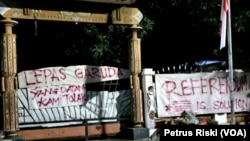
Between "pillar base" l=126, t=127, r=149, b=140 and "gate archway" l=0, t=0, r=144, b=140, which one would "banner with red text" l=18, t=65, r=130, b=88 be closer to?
"gate archway" l=0, t=0, r=144, b=140

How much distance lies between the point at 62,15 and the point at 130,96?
9.69 ft

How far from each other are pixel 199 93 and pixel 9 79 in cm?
575

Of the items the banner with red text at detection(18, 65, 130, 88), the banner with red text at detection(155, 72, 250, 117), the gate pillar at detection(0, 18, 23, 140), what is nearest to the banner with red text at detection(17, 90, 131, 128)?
the banner with red text at detection(18, 65, 130, 88)

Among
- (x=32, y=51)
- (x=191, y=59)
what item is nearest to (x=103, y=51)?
(x=32, y=51)

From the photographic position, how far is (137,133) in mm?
11766

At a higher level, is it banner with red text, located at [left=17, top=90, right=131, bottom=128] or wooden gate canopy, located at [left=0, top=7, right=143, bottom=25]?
wooden gate canopy, located at [left=0, top=7, right=143, bottom=25]

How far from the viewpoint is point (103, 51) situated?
13.2 metres

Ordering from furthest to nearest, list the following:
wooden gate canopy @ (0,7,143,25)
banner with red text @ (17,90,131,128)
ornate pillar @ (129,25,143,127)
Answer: ornate pillar @ (129,25,143,127)
banner with red text @ (17,90,131,128)
wooden gate canopy @ (0,7,143,25)

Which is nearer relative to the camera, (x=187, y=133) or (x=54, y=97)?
(x=187, y=133)

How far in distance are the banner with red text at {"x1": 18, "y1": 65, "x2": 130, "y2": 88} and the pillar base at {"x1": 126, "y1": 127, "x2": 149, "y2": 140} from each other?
1.56m

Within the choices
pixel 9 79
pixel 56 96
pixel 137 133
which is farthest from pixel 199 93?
pixel 9 79

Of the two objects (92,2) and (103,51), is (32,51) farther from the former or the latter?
(92,2)

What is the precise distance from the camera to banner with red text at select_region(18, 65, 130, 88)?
11.4 m

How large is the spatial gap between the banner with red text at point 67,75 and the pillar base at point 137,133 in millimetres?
1556
